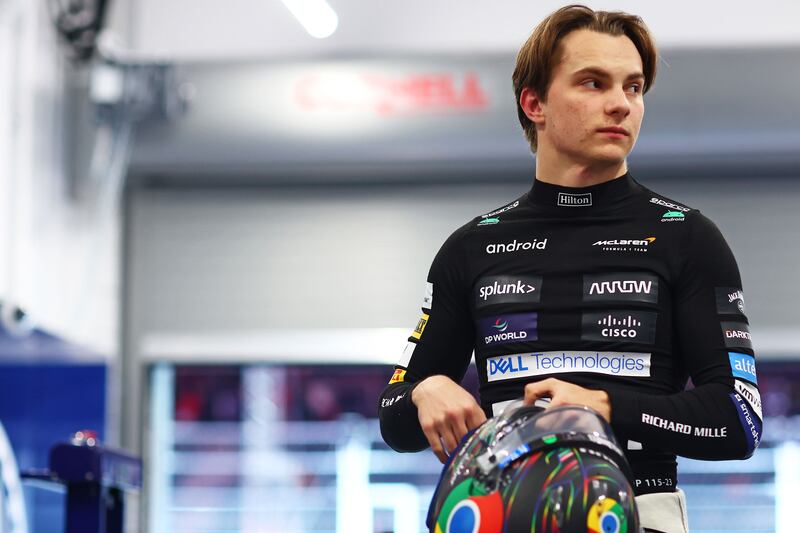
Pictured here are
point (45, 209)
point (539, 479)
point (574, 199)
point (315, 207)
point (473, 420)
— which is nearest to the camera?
point (539, 479)

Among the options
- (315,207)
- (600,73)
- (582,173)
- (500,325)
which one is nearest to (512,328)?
(500,325)

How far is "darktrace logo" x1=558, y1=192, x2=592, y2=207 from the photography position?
174 cm

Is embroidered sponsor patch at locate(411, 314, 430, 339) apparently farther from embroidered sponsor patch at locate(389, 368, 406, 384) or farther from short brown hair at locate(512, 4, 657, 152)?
short brown hair at locate(512, 4, 657, 152)

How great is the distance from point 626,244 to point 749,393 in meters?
0.26

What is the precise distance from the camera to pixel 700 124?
5.86m

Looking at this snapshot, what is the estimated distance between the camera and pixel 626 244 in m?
1.69

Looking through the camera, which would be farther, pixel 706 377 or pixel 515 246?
pixel 515 246

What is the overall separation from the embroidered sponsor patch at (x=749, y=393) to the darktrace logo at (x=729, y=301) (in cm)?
9

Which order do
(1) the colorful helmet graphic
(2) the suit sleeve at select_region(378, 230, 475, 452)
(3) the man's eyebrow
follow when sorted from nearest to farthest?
(1) the colorful helmet graphic < (3) the man's eyebrow < (2) the suit sleeve at select_region(378, 230, 475, 452)

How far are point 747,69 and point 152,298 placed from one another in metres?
3.14

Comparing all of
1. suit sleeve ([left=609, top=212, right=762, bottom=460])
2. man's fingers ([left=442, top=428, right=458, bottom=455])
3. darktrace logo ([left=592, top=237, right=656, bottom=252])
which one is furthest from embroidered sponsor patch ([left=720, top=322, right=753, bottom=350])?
man's fingers ([left=442, top=428, right=458, bottom=455])

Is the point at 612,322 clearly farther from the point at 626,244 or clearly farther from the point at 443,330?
the point at 443,330

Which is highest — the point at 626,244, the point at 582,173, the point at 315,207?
the point at 315,207

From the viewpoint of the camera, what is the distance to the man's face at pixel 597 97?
1.67 metres
